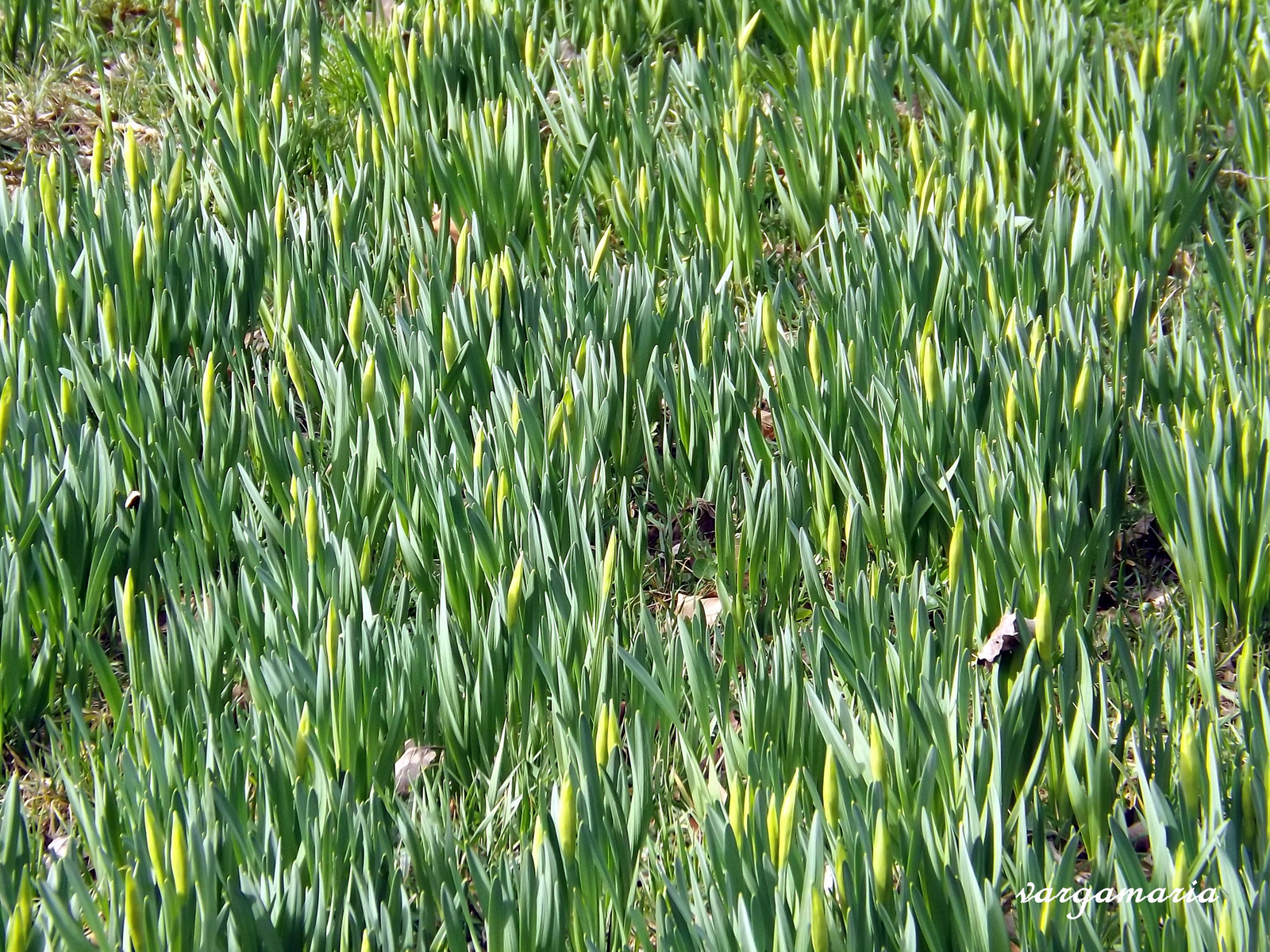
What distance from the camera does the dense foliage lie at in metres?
1.13

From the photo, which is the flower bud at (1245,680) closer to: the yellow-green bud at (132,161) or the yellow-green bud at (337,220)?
the yellow-green bud at (337,220)

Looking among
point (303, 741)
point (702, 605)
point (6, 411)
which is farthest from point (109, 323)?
point (702, 605)

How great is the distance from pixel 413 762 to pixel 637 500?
2.03 feet

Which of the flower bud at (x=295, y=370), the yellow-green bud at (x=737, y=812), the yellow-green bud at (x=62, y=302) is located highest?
the yellow-green bud at (x=62, y=302)

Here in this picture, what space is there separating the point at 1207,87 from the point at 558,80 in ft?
4.59

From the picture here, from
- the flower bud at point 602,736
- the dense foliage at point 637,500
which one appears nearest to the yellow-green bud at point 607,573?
the dense foliage at point 637,500

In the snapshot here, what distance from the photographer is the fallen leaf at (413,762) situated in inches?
55.2

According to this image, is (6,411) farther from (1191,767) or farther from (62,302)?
(1191,767)

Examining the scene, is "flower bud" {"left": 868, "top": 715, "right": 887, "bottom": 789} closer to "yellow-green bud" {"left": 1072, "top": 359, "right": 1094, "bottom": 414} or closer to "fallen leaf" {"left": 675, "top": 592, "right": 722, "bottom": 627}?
"fallen leaf" {"left": 675, "top": 592, "right": 722, "bottom": 627}

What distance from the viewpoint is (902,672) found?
1301 millimetres

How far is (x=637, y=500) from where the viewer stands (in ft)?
6.16

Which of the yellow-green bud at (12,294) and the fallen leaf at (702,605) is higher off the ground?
the yellow-green bud at (12,294)

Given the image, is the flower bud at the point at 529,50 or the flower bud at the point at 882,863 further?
the flower bud at the point at 529,50

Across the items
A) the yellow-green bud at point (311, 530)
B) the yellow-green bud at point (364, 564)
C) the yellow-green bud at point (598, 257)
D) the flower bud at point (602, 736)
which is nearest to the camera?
the flower bud at point (602, 736)
